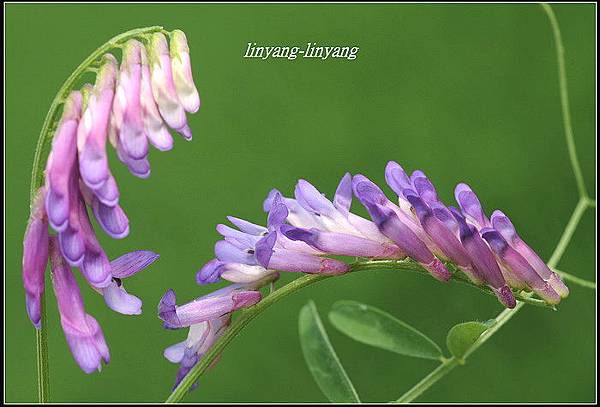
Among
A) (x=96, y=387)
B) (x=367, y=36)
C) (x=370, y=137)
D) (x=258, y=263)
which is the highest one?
(x=367, y=36)

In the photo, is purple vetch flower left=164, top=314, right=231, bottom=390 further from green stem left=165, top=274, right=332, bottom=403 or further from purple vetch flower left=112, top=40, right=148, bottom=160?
purple vetch flower left=112, top=40, right=148, bottom=160

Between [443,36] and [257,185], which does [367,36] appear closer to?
[443,36]

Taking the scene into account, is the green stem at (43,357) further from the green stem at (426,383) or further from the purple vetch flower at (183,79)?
the green stem at (426,383)

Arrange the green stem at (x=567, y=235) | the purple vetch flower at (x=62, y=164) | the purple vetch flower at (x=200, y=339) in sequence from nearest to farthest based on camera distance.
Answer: the purple vetch flower at (x=62, y=164) → the purple vetch flower at (x=200, y=339) → the green stem at (x=567, y=235)

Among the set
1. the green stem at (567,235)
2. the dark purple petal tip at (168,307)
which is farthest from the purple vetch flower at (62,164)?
the green stem at (567,235)

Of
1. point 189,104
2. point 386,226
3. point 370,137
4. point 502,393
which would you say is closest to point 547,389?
point 502,393

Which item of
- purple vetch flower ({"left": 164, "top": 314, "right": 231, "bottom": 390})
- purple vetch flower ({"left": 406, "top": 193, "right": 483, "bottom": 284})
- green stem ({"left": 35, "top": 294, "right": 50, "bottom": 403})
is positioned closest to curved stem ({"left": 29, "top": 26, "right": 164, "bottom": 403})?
green stem ({"left": 35, "top": 294, "right": 50, "bottom": 403})

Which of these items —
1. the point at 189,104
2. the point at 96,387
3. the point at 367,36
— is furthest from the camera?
the point at 367,36
